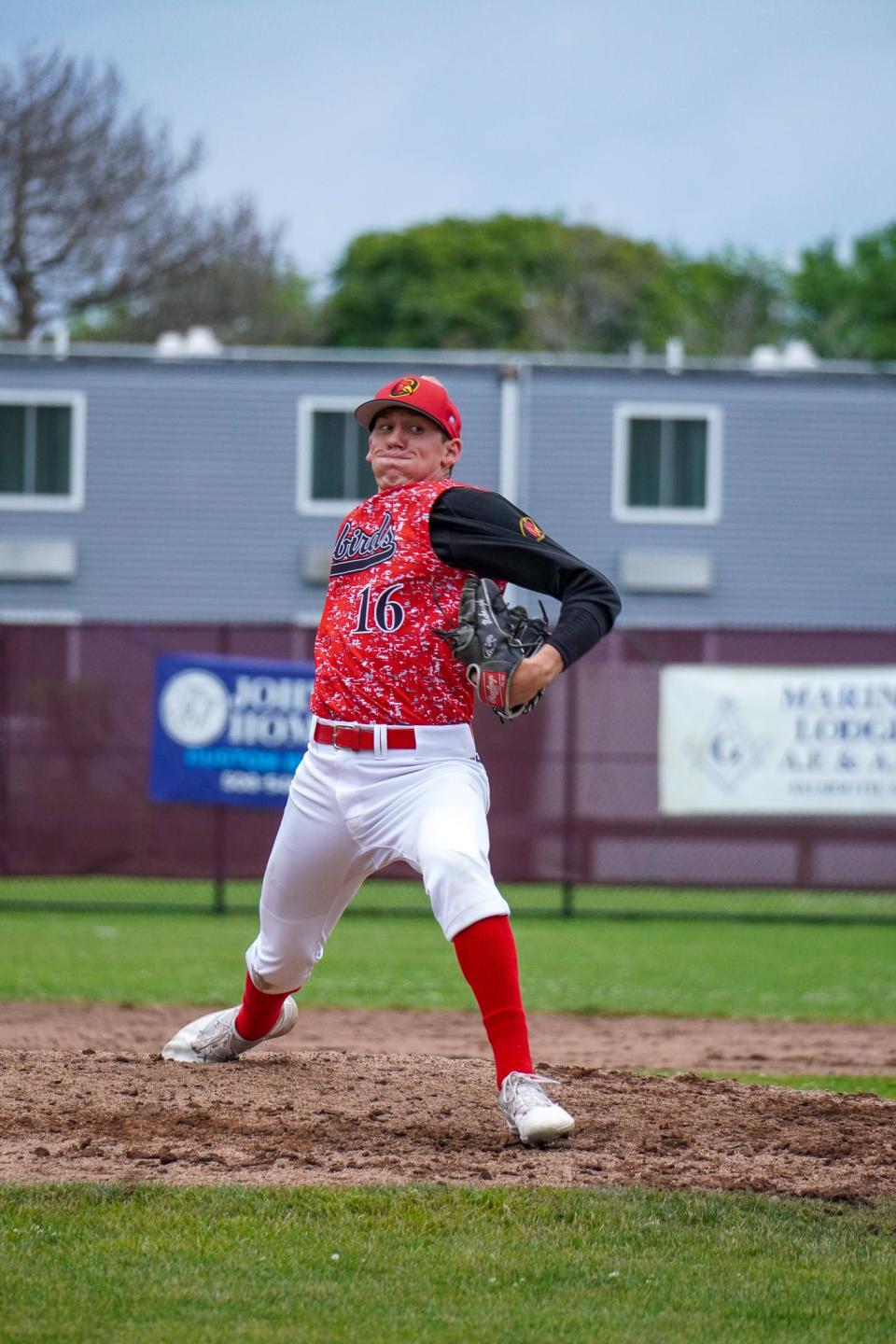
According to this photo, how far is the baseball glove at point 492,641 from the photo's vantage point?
418 centimetres

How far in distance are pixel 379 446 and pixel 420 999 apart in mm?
4521

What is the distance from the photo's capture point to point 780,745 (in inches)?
491

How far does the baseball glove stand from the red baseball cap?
56 cm

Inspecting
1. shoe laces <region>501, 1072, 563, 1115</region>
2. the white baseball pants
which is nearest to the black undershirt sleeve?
the white baseball pants

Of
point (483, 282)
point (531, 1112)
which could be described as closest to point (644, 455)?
point (531, 1112)

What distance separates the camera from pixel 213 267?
118ft

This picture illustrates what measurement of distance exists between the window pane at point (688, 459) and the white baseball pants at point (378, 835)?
1605 centimetres

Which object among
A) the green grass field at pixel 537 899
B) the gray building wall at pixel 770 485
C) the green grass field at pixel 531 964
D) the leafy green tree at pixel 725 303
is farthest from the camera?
the leafy green tree at pixel 725 303

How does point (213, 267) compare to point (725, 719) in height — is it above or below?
above

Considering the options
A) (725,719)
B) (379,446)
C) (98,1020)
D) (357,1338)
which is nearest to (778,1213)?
(357,1338)

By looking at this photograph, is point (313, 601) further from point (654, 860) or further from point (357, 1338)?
point (357, 1338)

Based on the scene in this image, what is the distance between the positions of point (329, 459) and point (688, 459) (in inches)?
173

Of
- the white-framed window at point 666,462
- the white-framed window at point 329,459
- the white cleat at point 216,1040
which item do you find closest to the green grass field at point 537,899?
the white-framed window at point 329,459

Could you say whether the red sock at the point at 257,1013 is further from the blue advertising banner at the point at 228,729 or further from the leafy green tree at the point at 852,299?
the leafy green tree at the point at 852,299
